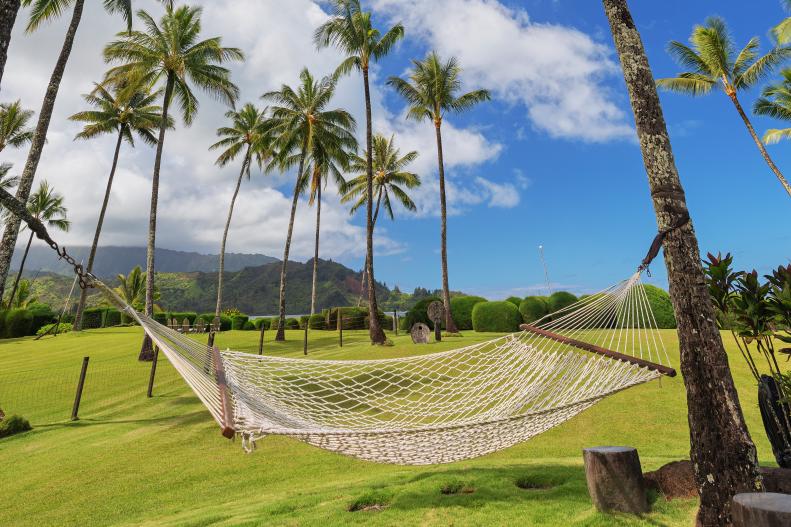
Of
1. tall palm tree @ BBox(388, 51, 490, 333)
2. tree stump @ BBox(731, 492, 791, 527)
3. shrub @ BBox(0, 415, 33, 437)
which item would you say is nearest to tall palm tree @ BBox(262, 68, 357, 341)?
tall palm tree @ BBox(388, 51, 490, 333)

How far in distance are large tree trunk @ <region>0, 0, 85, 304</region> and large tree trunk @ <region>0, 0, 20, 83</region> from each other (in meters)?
3.78

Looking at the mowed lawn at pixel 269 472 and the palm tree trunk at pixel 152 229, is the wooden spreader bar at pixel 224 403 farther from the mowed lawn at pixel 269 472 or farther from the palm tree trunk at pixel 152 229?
the palm tree trunk at pixel 152 229

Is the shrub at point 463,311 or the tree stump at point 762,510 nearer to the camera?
the tree stump at point 762,510

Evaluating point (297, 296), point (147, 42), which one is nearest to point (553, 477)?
point (147, 42)

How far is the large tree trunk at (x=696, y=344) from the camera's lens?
2127 millimetres

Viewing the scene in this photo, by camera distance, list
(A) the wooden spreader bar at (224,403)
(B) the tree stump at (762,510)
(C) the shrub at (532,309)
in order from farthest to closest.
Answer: (C) the shrub at (532,309) → (A) the wooden spreader bar at (224,403) → (B) the tree stump at (762,510)

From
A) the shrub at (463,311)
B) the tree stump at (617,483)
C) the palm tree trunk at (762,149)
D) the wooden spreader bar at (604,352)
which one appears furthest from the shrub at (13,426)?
the palm tree trunk at (762,149)

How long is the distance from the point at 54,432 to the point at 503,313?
1103 cm

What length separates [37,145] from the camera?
6539mm

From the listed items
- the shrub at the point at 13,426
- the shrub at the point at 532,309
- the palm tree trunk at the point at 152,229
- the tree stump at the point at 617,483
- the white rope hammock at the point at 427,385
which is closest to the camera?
the white rope hammock at the point at 427,385

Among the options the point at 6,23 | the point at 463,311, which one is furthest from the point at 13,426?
the point at 463,311

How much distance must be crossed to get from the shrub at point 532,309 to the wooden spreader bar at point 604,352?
10.2 m

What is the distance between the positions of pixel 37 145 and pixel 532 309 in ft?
39.6

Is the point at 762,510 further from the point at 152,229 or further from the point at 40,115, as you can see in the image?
the point at 152,229
